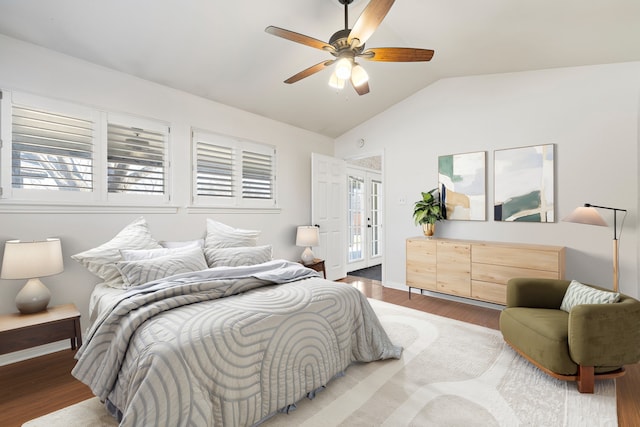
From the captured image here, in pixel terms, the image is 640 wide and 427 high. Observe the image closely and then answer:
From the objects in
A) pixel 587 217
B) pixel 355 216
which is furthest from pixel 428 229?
pixel 355 216

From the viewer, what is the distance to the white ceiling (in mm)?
2242

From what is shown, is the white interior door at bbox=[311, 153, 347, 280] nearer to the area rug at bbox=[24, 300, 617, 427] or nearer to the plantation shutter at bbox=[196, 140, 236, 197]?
the plantation shutter at bbox=[196, 140, 236, 197]

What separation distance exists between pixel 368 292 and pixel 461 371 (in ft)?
7.09

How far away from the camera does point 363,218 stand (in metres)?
6.30

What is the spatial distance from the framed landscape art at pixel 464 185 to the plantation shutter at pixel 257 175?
8.06 ft

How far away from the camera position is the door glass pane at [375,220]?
21.5ft

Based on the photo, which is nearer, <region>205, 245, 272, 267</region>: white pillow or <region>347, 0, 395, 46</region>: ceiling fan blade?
<region>347, 0, 395, 46</region>: ceiling fan blade

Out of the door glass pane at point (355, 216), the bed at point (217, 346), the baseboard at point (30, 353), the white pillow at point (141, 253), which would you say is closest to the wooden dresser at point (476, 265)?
the bed at point (217, 346)

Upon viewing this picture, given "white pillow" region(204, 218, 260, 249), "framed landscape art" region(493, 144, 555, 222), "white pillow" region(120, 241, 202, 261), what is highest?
"framed landscape art" region(493, 144, 555, 222)

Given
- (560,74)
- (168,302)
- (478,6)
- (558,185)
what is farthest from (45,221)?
(560,74)

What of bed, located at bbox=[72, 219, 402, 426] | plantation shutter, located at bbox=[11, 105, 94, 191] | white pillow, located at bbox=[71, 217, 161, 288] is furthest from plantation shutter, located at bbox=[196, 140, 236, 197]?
bed, located at bbox=[72, 219, 402, 426]

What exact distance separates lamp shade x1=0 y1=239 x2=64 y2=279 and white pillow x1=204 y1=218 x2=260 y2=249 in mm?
1264

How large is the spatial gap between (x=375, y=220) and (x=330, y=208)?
2.09m

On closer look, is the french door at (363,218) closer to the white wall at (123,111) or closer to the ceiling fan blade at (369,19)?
the white wall at (123,111)
